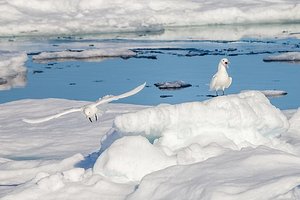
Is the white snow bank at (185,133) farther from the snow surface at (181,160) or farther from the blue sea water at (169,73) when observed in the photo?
the blue sea water at (169,73)

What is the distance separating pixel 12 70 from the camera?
16.4m

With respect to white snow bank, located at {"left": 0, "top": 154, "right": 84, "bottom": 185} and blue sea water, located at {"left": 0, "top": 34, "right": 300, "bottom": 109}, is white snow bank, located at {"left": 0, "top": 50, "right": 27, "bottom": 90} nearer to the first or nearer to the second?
blue sea water, located at {"left": 0, "top": 34, "right": 300, "bottom": 109}

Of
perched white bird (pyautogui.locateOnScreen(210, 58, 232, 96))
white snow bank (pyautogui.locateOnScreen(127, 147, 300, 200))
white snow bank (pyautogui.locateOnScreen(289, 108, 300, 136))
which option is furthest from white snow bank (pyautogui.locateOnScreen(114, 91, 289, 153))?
perched white bird (pyautogui.locateOnScreen(210, 58, 232, 96))

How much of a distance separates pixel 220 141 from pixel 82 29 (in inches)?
745

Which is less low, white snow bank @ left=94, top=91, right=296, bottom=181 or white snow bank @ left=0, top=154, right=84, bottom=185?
white snow bank @ left=94, top=91, right=296, bottom=181

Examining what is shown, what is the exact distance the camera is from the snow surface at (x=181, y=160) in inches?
182

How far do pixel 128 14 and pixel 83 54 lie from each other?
6695mm

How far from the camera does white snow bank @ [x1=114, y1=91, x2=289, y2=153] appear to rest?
578 cm

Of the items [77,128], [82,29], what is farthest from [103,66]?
[77,128]

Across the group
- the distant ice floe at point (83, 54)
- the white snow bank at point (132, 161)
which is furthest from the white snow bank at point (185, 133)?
the distant ice floe at point (83, 54)

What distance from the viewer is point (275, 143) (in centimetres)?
611

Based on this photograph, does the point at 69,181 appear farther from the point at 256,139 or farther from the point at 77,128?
the point at 77,128

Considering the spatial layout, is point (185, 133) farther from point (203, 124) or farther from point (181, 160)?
point (181, 160)

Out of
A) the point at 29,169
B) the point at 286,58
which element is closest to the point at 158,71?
the point at 286,58
